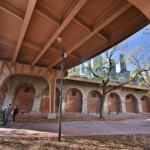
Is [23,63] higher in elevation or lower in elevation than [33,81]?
higher

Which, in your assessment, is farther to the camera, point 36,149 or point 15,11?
point 15,11

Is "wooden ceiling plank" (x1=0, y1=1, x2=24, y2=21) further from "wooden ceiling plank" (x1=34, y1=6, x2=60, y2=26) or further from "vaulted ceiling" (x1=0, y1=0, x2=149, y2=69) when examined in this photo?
"wooden ceiling plank" (x1=34, y1=6, x2=60, y2=26)

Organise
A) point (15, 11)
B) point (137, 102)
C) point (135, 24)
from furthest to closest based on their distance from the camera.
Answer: point (137, 102) < point (135, 24) < point (15, 11)

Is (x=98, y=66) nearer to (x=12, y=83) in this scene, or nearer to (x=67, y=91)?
(x=67, y=91)

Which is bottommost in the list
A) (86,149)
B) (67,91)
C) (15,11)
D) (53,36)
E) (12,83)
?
(86,149)

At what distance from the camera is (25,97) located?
14.4m

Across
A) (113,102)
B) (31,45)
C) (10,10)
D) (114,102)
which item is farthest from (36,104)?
(114,102)

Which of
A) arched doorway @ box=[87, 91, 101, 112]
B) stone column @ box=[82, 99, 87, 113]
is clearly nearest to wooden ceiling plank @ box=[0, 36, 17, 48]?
stone column @ box=[82, 99, 87, 113]

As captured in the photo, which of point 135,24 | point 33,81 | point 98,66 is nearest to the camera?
point 135,24

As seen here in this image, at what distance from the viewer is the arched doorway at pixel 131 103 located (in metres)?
20.6

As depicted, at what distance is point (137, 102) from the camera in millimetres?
21016

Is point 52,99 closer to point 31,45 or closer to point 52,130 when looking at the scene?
point 52,130

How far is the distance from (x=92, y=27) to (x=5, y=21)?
5033mm

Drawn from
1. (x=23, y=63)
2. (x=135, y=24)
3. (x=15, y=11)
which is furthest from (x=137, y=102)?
(x=15, y=11)
